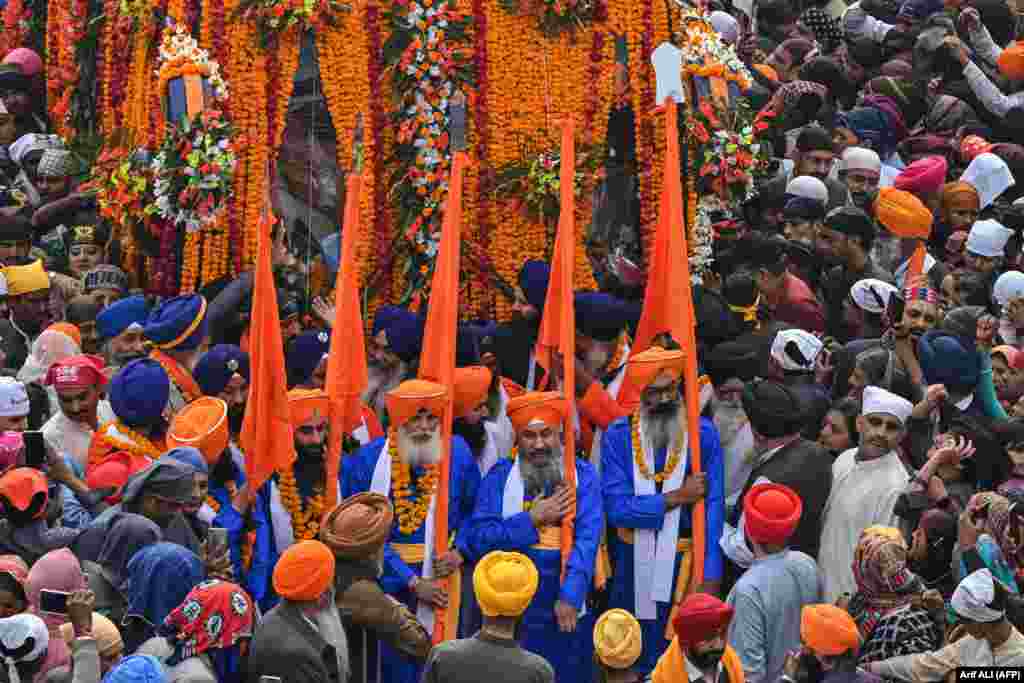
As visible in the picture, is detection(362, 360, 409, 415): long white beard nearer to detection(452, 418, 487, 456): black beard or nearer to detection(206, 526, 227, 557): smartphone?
detection(452, 418, 487, 456): black beard

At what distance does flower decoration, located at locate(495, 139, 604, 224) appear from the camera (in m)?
14.7

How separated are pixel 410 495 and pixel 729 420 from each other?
6.08 ft

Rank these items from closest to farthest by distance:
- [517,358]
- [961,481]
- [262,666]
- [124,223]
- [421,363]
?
1. [262,666]
2. [961,481]
3. [421,363]
4. [517,358]
5. [124,223]

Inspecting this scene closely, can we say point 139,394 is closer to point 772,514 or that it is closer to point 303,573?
point 303,573

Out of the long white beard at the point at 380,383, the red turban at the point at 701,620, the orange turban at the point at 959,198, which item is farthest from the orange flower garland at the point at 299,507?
the orange turban at the point at 959,198

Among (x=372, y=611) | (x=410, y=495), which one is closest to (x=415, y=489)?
(x=410, y=495)

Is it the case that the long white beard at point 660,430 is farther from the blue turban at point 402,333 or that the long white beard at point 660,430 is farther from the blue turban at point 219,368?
the blue turban at point 219,368

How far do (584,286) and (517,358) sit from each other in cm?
91

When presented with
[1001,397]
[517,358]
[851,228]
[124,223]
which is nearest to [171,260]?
[124,223]

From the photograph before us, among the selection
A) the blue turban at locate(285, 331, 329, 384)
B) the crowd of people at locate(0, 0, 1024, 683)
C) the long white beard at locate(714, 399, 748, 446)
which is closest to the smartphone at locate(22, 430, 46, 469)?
the crowd of people at locate(0, 0, 1024, 683)

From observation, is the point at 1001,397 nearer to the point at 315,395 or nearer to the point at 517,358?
the point at 517,358

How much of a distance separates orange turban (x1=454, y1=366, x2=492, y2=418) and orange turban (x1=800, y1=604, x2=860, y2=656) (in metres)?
→ 3.25

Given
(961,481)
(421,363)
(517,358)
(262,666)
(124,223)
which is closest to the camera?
(262,666)

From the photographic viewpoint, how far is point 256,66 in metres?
14.7
